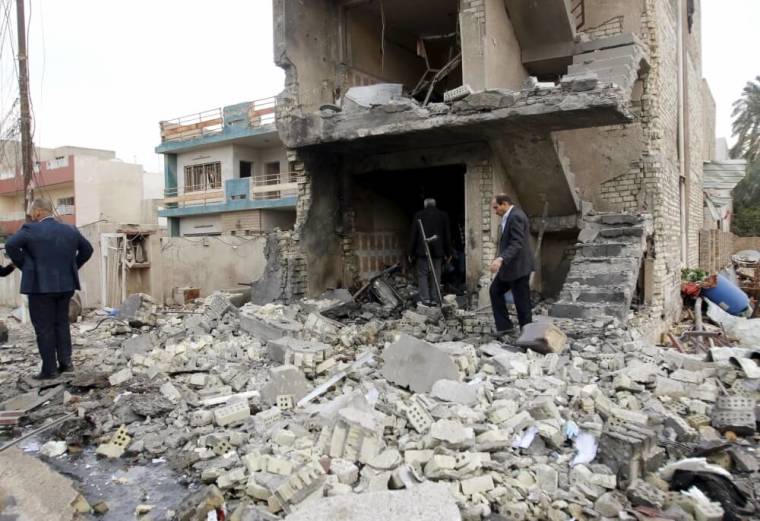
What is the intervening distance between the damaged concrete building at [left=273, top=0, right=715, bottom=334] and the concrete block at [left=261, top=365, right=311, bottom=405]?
11.5ft

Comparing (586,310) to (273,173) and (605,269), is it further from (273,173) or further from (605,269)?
(273,173)

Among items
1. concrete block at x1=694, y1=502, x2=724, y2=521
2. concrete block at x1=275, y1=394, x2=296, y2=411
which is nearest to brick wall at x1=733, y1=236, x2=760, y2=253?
concrete block at x1=694, y1=502, x2=724, y2=521

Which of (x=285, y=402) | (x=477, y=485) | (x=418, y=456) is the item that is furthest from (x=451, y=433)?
(x=285, y=402)

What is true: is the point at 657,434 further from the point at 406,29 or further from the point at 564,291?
the point at 406,29

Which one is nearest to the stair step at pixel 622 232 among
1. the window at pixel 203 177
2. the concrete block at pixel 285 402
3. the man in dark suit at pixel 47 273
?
the concrete block at pixel 285 402

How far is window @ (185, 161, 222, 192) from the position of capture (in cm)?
2569

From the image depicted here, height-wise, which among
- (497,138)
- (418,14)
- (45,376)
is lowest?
(45,376)

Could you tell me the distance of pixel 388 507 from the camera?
3.13 metres

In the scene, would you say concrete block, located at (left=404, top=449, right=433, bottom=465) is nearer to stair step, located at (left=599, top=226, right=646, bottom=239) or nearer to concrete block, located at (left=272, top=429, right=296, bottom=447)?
concrete block, located at (left=272, top=429, right=296, bottom=447)

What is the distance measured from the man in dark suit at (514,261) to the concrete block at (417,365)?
138 cm

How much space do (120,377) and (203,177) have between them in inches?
866

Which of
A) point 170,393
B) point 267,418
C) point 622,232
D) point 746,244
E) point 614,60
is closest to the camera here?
point 267,418

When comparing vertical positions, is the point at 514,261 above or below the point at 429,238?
below

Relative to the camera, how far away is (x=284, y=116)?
897cm
